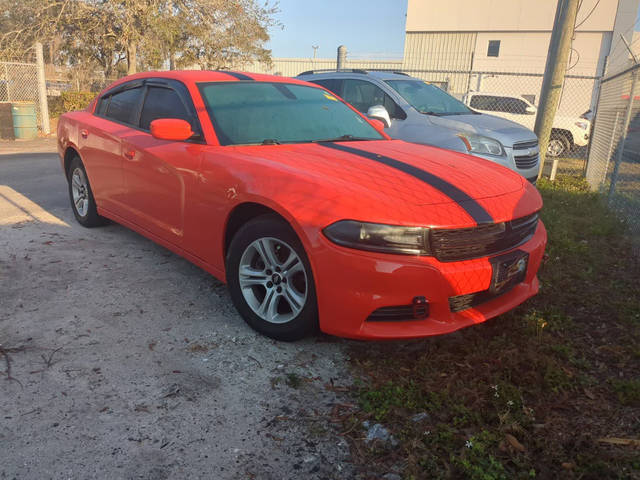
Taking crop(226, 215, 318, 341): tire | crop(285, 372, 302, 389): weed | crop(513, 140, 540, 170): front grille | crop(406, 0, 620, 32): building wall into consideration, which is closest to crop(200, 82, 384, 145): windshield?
crop(226, 215, 318, 341): tire

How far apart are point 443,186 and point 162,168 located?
2.02 meters

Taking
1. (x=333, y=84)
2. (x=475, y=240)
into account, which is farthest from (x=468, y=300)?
(x=333, y=84)

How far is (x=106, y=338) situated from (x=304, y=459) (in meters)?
1.54

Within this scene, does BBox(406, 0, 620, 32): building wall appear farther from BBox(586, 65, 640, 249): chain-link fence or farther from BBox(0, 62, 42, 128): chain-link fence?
BBox(586, 65, 640, 249): chain-link fence

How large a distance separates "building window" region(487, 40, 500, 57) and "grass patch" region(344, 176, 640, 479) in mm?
34254

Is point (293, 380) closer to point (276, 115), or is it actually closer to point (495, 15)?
point (276, 115)

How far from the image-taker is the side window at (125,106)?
4369 millimetres

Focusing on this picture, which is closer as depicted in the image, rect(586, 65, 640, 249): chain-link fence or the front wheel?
rect(586, 65, 640, 249): chain-link fence

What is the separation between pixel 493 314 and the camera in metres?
2.82

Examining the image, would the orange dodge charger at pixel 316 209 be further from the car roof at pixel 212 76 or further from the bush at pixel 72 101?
the bush at pixel 72 101

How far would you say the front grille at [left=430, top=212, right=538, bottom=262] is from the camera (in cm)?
257

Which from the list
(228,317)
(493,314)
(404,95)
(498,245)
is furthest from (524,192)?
(404,95)

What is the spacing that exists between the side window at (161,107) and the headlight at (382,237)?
5.54 ft

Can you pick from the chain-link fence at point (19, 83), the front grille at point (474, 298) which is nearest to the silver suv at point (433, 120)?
the front grille at point (474, 298)
